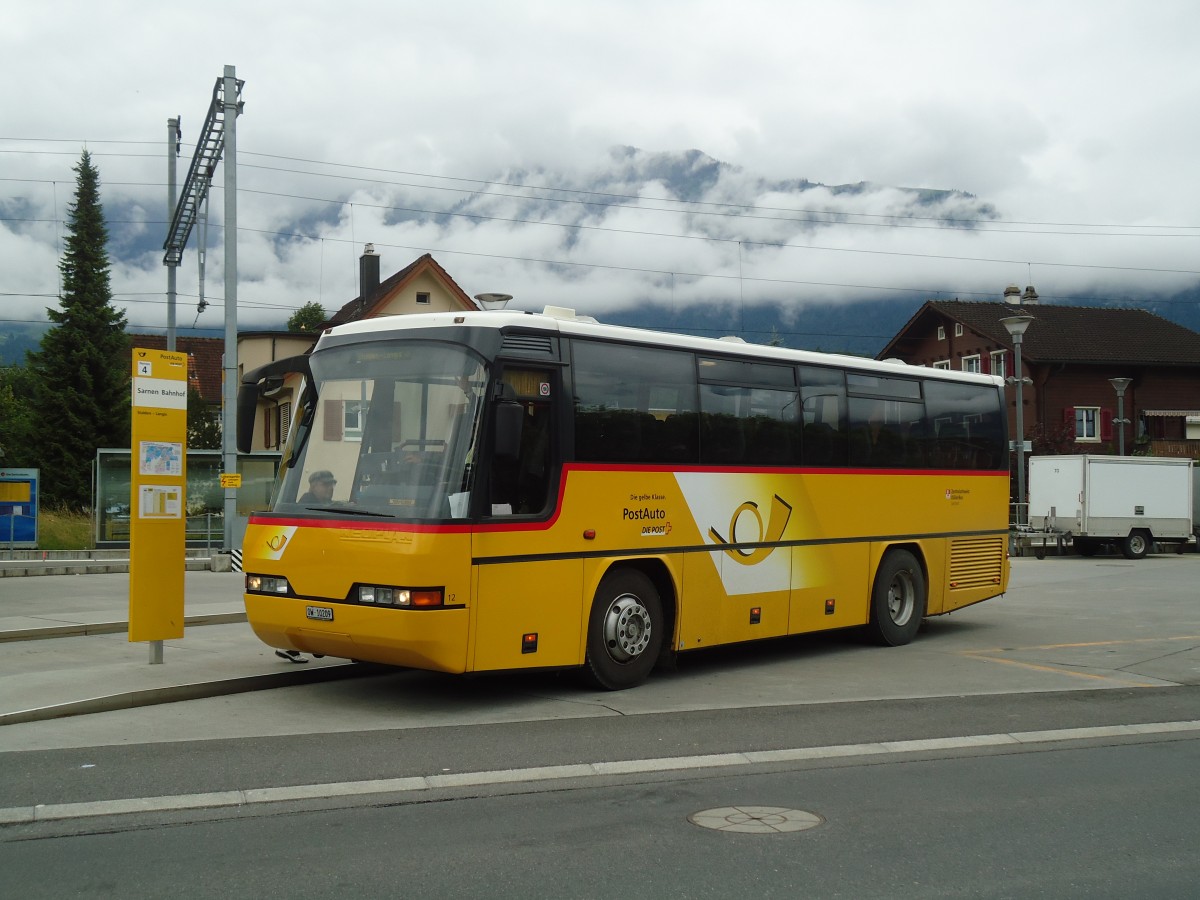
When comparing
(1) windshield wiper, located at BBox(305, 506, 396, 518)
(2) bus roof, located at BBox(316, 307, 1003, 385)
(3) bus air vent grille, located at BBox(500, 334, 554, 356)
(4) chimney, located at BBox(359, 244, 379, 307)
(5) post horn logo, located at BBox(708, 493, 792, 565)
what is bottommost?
(5) post horn logo, located at BBox(708, 493, 792, 565)

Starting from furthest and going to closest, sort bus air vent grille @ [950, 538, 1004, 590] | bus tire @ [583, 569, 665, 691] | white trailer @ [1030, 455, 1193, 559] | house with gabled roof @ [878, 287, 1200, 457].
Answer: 1. house with gabled roof @ [878, 287, 1200, 457]
2. white trailer @ [1030, 455, 1193, 559]
3. bus air vent grille @ [950, 538, 1004, 590]
4. bus tire @ [583, 569, 665, 691]

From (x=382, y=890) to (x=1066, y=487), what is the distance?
35563 mm

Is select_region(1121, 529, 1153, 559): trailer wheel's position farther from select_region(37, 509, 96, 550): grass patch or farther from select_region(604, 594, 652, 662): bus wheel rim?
select_region(604, 594, 652, 662): bus wheel rim

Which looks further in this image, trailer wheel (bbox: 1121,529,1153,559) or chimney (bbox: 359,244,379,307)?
chimney (bbox: 359,244,379,307)

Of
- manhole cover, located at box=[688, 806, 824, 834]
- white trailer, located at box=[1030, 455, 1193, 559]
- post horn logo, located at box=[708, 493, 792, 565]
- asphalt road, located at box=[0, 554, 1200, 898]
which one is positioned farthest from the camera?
white trailer, located at box=[1030, 455, 1193, 559]

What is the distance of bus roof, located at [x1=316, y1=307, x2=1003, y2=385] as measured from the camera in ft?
32.2

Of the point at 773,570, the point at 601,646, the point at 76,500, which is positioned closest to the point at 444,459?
the point at 601,646

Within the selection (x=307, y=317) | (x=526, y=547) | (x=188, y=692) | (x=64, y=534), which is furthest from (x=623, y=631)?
(x=307, y=317)

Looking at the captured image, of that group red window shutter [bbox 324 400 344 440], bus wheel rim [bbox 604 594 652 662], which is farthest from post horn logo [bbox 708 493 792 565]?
red window shutter [bbox 324 400 344 440]

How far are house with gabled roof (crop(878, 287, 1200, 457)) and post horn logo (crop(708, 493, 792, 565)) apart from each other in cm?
4515

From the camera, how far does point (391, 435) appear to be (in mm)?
9617

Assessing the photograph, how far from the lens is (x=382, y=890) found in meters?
5.14

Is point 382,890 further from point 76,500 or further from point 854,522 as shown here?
point 76,500

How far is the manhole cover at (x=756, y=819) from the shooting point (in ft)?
20.3
